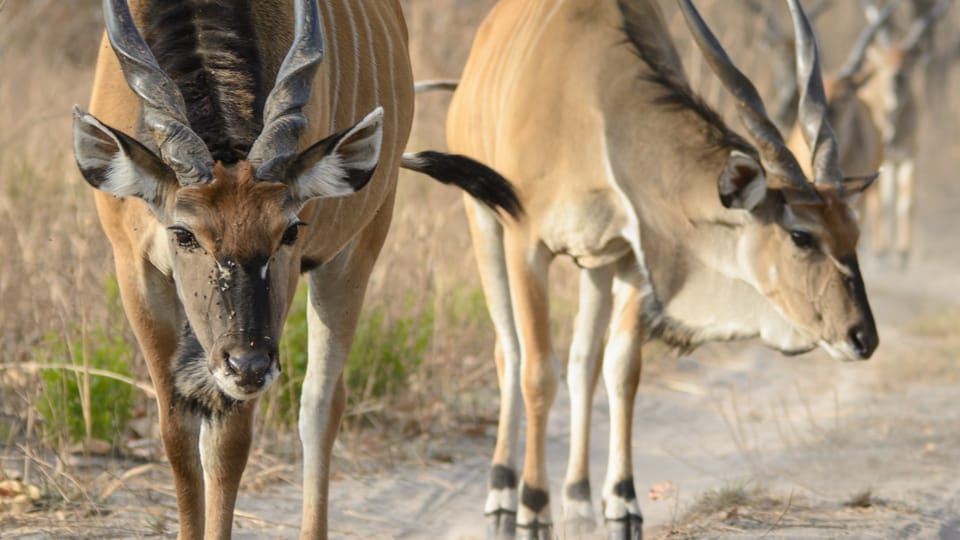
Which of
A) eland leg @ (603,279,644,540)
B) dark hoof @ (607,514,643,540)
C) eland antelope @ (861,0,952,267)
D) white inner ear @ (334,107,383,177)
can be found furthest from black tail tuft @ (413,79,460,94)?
eland antelope @ (861,0,952,267)

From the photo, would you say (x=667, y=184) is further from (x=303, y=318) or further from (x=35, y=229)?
(x=35, y=229)

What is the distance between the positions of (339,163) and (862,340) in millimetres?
1731

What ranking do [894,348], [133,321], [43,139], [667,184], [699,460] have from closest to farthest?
[133,321], [667,184], [699,460], [43,139], [894,348]

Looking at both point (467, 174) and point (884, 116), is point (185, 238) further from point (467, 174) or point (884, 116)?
point (884, 116)

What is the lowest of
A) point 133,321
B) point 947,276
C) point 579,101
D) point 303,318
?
point 947,276

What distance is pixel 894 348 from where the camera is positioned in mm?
7988

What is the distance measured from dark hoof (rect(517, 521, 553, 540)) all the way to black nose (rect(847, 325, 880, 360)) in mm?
1017

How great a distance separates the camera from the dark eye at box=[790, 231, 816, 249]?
4.20 metres

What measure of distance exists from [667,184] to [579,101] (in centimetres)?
36

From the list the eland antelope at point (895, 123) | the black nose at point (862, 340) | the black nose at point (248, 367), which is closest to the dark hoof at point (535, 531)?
the black nose at point (862, 340)

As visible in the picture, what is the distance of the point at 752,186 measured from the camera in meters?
4.17

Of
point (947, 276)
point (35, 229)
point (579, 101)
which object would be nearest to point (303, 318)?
point (35, 229)

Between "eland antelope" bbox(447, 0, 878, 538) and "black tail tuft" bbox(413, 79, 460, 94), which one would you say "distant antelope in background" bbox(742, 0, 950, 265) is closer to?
"black tail tuft" bbox(413, 79, 460, 94)

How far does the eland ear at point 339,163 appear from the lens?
3.04 meters
